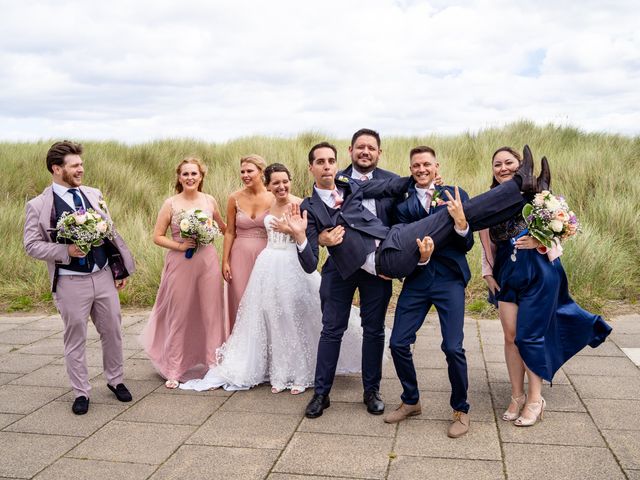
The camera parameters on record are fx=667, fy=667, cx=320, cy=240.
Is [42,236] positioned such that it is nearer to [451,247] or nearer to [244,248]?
[244,248]

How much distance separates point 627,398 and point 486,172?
29.0 ft

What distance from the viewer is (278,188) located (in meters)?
5.54

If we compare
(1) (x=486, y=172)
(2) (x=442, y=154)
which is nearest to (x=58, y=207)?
(1) (x=486, y=172)

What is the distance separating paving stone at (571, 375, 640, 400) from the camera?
5.30 m

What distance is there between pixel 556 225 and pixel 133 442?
3190 millimetres

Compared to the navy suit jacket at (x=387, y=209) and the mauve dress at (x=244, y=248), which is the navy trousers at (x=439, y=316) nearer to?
the navy suit jacket at (x=387, y=209)

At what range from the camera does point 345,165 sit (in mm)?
14148

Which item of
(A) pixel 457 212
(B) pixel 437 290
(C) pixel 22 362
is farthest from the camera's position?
(C) pixel 22 362

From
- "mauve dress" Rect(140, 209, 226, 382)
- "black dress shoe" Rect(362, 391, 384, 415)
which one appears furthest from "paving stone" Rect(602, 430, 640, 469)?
"mauve dress" Rect(140, 209, 226, 382)

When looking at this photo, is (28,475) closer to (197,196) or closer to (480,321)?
(197,196)

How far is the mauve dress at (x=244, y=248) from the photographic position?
6.02 meters

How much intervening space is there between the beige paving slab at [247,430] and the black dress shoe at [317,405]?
100 mm

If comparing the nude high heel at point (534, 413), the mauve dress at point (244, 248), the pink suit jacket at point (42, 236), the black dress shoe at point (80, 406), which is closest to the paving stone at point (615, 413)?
the nude high heel at point (534, 413)

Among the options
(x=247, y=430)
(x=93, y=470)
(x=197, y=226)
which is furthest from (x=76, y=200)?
(x=247, y=430)
